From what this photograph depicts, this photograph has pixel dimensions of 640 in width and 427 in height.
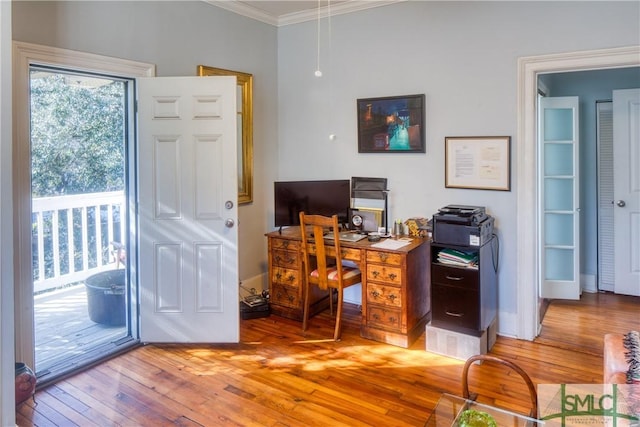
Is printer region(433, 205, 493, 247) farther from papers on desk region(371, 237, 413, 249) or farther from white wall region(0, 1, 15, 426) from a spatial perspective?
white wall region(0, 1, 15, 426)

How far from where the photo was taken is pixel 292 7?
164 inches

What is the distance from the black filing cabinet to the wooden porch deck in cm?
248

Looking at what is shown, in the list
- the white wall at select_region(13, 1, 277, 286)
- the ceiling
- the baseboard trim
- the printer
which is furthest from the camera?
the baseboard trim

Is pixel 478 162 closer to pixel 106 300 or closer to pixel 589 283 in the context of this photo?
pixel 589 283

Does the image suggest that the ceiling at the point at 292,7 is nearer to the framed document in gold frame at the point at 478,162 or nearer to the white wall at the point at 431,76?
the white wall at the point at 431,76

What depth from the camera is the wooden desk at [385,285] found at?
3354mm

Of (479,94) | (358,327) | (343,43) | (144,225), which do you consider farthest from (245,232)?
(479,94)

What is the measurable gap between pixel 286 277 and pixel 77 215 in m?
2.00

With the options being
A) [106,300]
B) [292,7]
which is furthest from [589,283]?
[106,300]

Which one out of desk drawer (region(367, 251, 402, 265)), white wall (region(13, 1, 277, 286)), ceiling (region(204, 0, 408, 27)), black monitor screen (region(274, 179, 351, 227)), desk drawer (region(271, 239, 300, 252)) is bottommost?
desk drawer (region(367, 251, 402, 265))
